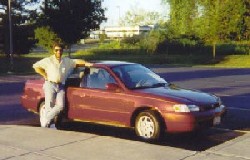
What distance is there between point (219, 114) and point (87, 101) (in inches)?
98.3

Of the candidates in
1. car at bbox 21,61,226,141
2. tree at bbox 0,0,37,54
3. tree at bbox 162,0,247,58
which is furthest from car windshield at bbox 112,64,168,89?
tree at bbox 162,0,247,58

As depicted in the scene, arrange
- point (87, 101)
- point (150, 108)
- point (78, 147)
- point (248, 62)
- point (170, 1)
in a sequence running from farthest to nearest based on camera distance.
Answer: point (170, 1), point (248, 62), point (87, 101), point (150, 108), point (78, 147)

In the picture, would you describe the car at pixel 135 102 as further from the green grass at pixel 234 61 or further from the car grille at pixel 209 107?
the green grass at pixel 234 61

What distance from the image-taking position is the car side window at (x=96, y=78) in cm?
910

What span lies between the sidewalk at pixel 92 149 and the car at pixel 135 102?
82 centimetres

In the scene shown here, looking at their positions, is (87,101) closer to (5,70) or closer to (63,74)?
(63,74)

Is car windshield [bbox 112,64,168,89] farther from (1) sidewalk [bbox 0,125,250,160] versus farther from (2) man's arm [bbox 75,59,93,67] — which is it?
(1) sidewalk [bbox 0,125,250,160]

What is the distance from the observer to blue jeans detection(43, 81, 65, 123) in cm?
913

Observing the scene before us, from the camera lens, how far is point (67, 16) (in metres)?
34.5

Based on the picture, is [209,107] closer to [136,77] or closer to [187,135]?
[187,135]

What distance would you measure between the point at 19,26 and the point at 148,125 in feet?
90.2

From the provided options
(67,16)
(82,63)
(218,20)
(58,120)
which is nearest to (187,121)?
(82,63)

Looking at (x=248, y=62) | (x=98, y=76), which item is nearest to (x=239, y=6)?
(x=248, y=62)

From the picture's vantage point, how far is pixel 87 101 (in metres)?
9.18
